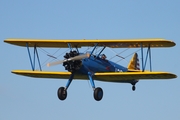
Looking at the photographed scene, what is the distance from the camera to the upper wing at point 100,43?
3034 centimetres

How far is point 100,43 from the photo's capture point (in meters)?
31.0

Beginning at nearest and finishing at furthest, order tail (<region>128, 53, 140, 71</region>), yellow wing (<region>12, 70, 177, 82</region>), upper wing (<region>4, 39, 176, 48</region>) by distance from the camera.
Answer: yellow wing (<region>12, 70, 177, 82</region>) → upper wing (<region>4, 39, 176, 48</region>) → tail (<region>128, 53, 140, 71</region>)

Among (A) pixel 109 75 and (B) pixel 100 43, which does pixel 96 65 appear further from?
(B) pixel 100 43

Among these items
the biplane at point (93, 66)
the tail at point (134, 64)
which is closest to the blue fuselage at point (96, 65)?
the biplane at point (93, 66)

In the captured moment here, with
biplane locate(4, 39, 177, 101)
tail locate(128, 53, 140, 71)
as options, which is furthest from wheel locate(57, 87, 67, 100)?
tail locate(128, 53, 140, 71)

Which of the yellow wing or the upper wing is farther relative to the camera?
the upper wing

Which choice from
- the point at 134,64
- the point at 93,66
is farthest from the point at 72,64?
the point at 134,64

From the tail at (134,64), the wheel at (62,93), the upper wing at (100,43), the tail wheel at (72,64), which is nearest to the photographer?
the tail wheel at (72,64)

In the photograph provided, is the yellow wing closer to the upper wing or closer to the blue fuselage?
the blue fuselage

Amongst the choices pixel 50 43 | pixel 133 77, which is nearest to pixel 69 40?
pixel 50 43

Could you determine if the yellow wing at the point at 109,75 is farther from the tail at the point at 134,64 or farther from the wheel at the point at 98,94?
the tail at the point at 134,64

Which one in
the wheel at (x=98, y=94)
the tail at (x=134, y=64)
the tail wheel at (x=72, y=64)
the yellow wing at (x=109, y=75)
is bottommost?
the wheel at (x=98, y=94)

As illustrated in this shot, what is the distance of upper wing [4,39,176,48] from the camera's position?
3034 cm

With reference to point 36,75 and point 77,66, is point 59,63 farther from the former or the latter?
point 36,75
